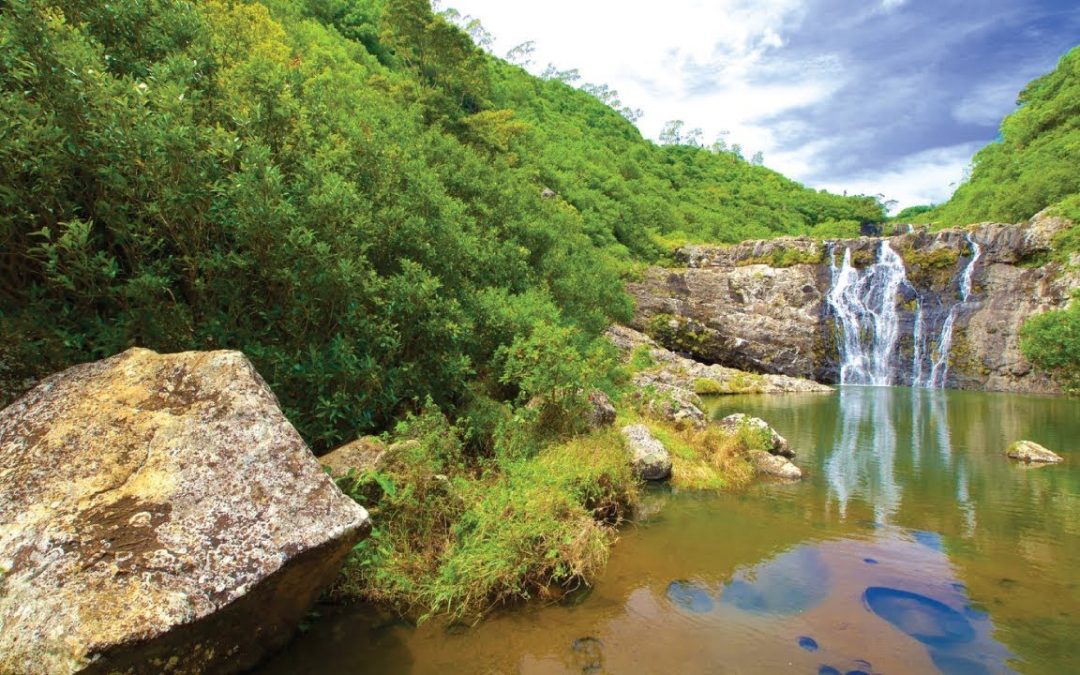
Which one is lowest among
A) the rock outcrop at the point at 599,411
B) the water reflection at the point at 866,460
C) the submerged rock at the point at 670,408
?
the water reflection at the point at 866,460

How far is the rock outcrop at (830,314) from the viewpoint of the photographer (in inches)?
1372

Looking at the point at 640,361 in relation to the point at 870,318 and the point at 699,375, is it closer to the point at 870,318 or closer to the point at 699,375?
the point at 699,375

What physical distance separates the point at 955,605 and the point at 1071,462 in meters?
11.4

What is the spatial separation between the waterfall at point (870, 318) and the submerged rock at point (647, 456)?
3371cm

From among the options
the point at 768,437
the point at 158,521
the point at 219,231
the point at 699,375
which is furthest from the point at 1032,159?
the point at 158,521

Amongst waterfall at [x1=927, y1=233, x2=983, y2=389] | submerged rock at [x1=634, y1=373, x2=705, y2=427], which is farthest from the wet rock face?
submerged rock at [x1=634, y1=373, x2=705, y2=427]

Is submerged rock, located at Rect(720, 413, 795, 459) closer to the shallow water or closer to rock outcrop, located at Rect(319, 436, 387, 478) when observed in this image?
the shallow water

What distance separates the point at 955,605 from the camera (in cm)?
615

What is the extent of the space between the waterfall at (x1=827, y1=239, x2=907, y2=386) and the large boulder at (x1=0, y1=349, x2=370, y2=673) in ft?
139

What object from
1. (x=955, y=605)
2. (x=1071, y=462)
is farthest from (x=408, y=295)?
(x=1071, y=462)

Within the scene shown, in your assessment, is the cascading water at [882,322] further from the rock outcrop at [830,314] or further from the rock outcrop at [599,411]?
the rock outcrop at [599,411]

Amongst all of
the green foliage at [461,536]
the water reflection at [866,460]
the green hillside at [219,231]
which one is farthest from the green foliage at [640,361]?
the green foliage at [461,536]

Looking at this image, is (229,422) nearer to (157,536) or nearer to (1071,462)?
(157,536)

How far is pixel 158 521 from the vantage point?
3709mm
